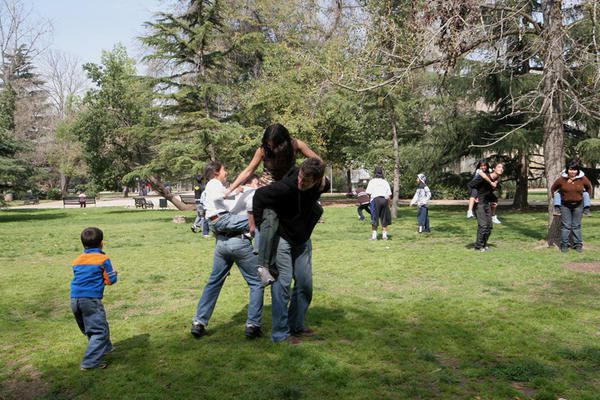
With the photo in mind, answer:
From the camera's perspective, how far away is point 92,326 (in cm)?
468

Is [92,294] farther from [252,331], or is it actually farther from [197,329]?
[252,331]

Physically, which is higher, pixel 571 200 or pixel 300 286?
pixel 571 200

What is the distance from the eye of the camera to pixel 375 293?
729 centimetres

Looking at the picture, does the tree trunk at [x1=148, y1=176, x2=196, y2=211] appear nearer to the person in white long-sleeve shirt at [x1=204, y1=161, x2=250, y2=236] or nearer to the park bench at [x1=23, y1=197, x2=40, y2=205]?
the park bench at [x1=23, y1=197, x2=40, y2=205]

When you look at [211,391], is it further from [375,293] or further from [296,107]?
[296,107]

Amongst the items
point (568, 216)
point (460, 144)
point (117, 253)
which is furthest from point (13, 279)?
point (460, 144)

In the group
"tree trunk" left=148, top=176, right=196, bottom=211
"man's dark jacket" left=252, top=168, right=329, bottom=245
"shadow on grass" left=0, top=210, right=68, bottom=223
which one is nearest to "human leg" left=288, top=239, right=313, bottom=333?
"man's dark jacket" left=252, top=168, right=329, bottom=245

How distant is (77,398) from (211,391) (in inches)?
41.3

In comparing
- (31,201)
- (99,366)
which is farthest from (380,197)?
(31,201)

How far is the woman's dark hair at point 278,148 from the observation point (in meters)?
4.84

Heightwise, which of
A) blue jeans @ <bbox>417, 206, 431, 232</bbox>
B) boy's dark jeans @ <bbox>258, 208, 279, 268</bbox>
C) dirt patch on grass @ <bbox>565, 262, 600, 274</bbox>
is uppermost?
boy's dark jeans @ <bbox>258, 208, 279, 268</bbox>

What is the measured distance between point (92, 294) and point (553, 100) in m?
10.7

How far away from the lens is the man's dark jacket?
4.74 metres

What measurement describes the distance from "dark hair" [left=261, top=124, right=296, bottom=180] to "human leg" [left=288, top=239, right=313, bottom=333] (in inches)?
32.0
